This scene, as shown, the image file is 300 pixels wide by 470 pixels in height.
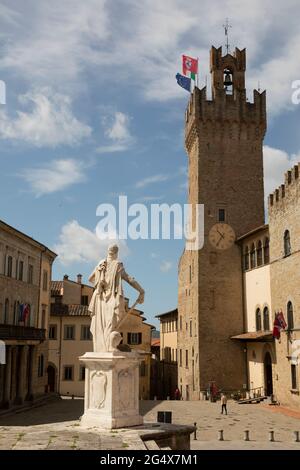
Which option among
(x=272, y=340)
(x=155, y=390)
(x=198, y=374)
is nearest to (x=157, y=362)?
(x=155, y=390)

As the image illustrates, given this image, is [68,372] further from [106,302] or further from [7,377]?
[106,302]

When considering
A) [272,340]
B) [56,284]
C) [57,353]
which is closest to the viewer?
[272,340]

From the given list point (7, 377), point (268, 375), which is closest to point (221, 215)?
point (268, 375)

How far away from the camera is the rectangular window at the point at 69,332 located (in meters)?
53.6

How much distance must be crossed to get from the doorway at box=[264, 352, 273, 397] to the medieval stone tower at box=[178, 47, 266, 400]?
4.50m

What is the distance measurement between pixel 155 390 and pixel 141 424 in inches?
2236

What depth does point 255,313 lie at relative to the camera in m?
41.3

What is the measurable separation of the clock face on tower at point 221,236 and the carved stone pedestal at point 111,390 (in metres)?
33.9

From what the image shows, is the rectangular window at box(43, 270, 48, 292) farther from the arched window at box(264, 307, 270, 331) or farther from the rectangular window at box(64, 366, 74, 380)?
the arched window at box(264, 307, 270, 331)


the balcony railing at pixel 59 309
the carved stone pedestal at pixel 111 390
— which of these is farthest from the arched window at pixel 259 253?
the carved stone pedestal at pixel 111 390

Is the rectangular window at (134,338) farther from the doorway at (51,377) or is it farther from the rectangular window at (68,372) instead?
the doorway at (51,377)

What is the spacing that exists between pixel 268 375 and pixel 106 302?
2986 centimetres

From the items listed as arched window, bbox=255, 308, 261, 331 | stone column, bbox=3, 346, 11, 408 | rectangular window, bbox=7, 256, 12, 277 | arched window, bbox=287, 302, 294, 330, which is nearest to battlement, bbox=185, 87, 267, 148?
arched window, bbox=255, 308, 261, 331
